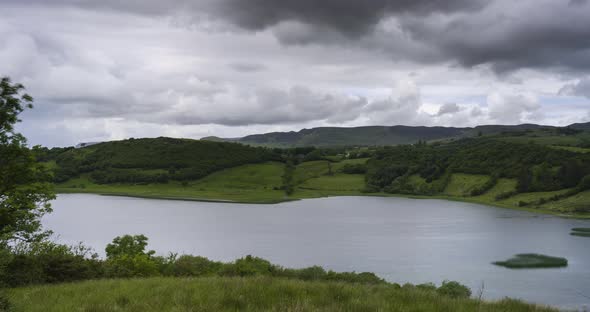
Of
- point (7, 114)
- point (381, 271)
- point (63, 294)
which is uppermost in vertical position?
point (7, 114)

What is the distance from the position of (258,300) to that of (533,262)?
226 ft

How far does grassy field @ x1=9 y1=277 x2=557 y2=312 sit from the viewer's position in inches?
230

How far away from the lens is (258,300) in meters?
6.16

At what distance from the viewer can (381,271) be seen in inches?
2244

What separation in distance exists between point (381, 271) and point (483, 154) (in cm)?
15180

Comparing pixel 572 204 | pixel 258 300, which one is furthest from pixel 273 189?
pixel 258 300

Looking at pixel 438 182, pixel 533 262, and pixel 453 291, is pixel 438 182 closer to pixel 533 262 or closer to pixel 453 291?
pixel 533 262

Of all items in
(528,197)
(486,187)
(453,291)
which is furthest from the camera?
(486,187)

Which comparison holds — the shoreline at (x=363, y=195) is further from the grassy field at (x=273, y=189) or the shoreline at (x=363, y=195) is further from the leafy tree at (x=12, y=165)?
the leafy tree at (x=12, y=165)

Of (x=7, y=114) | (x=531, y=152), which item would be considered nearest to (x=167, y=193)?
(x=531, y=152)

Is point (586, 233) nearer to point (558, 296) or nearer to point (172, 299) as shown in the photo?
point (558, 296)

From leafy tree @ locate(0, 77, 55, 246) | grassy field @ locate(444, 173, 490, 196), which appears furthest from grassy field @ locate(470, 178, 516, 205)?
leafy tree @ locate(0, 77, 55, 246)

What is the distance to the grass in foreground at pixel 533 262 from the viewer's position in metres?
62.4

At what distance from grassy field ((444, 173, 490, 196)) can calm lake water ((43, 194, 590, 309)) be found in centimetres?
3451
